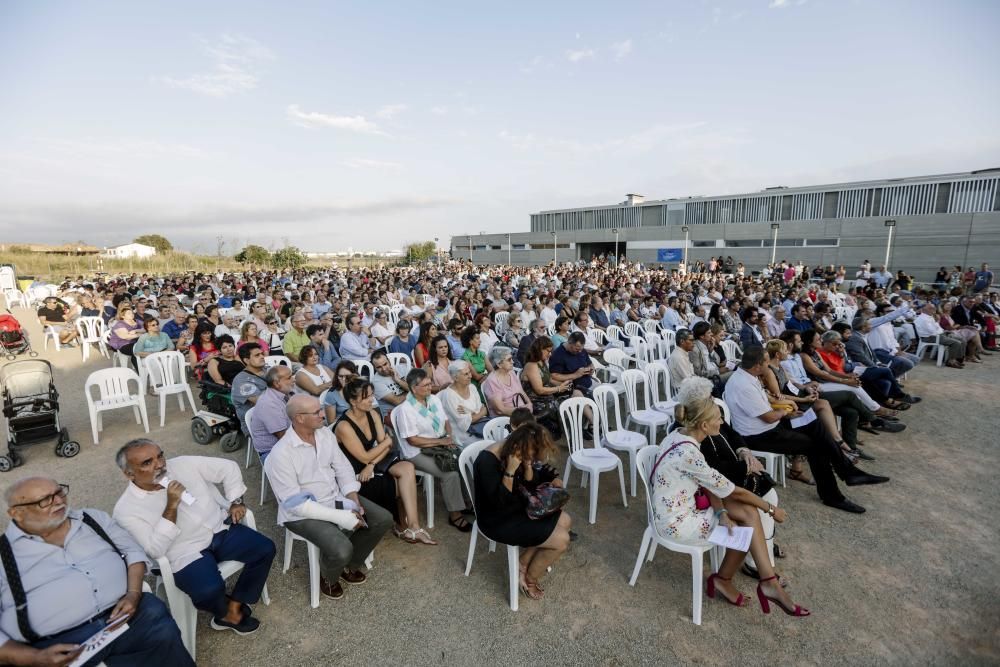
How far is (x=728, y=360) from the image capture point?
23.2 feet

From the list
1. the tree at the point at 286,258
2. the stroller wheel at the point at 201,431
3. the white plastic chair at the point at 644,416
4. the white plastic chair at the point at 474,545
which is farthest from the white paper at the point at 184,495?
the tree at the point at 286,258

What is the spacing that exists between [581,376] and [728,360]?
9.68 ft

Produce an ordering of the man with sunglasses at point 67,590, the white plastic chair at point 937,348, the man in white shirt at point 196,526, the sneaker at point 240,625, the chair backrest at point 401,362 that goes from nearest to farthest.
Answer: the man with sunglasses at point 67,590
the man in white shirt at point 196,526
the sneaker at point 240,625
the chair backrest at point 401,362
the white plastic chair at point 937,348

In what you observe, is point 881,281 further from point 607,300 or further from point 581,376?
point 581,376

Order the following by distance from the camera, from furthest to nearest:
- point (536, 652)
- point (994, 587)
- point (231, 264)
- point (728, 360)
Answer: point (231, 264) < point (728, 360) < point (994, 587) < point (536, 652)

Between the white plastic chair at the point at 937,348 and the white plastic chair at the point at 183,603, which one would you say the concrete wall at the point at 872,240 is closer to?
the white plastic chair at the point at 937,348

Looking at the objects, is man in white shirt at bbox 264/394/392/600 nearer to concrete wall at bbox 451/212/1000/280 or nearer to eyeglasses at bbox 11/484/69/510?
eyeglasses at bbox 11/484/69/510

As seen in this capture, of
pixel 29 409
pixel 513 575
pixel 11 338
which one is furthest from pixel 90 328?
pixel 513 575

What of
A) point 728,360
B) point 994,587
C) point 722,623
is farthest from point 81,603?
point 728,360

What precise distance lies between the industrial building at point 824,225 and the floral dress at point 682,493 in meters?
22.3

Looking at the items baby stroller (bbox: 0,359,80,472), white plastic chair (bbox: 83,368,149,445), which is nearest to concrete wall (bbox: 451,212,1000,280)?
white plastic chair (bbox: 83,368,149,445)

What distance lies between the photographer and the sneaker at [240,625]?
2695mm

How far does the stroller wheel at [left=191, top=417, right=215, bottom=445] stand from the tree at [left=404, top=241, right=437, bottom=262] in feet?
187

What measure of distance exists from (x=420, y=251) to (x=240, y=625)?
215ft
